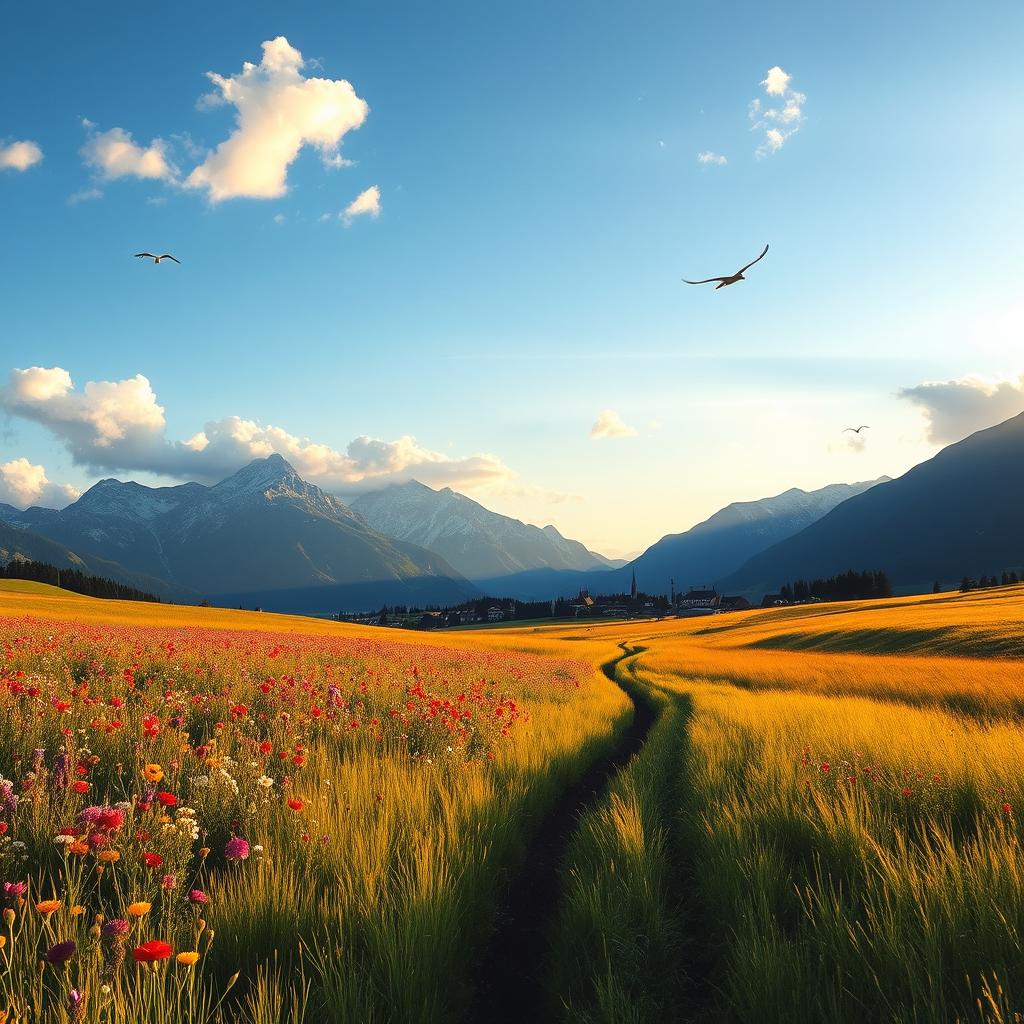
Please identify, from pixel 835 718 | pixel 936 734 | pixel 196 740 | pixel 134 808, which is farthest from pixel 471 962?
pixel 835 718

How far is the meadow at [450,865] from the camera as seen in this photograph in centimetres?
321

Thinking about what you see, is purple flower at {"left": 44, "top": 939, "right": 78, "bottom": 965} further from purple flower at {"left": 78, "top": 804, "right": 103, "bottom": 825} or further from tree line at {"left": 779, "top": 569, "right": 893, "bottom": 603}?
tree line at {"left": 779, "top": 569, "right": 893, "bottom": 603}

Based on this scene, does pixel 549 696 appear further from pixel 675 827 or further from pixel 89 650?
A: pixel 89 650

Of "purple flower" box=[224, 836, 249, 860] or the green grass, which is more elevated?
"purple flower" box=[224, 836, 249, 860]

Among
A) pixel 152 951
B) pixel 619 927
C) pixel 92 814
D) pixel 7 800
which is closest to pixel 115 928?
pixel 152 951

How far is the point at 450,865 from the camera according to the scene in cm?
497

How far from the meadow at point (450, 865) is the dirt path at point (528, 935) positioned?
0.20ft

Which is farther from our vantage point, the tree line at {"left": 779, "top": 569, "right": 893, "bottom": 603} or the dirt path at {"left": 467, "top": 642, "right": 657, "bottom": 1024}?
the tree line at {"left": 779, "top": 569, "right": 893, "bottom": 603}

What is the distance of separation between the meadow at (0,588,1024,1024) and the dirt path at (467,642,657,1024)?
2.4 inches

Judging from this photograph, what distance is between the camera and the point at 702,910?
5.29 m

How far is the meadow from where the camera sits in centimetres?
321

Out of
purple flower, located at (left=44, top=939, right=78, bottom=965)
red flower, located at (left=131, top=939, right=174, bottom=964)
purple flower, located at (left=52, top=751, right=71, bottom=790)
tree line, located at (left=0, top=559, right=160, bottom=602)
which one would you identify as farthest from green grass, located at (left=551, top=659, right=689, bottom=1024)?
tree line, located at (left=0, top=559, right=160, bottom=602)

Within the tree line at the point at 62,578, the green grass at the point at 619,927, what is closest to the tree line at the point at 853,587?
the green grass at the point at 619,927

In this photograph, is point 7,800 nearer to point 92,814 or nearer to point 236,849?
point 92,814
